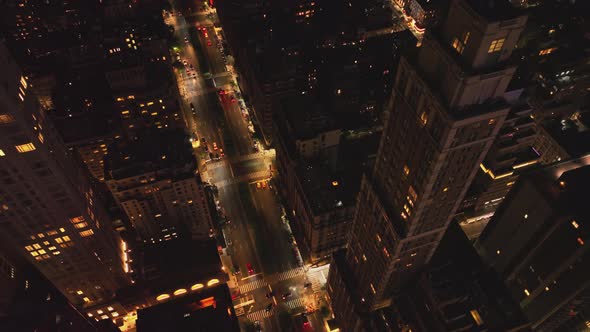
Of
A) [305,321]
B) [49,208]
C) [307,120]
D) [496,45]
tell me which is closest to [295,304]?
[305,321]

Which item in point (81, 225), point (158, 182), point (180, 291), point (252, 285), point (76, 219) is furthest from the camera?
point (252, 285)

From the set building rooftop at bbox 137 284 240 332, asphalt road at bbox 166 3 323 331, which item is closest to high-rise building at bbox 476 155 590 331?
asphalt road at bbox 166 3 323 331

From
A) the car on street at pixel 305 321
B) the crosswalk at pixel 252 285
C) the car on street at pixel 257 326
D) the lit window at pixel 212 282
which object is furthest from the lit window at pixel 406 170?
the crosswalk at pixel 252 285

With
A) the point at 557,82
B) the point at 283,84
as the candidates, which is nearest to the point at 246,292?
the point at 283,84

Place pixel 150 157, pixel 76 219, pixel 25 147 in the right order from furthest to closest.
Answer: pixel 150 157 → pixel 76 219 → pixel 25 147

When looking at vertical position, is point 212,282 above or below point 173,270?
below

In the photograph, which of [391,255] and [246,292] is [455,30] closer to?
[391,255]

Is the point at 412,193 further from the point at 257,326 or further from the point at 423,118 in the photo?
the point at 257,326
